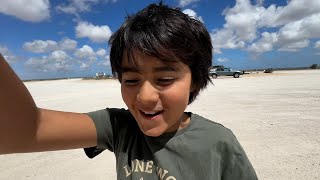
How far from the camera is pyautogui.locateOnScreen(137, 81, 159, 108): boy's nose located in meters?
1.39

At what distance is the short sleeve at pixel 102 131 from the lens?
1562 mm

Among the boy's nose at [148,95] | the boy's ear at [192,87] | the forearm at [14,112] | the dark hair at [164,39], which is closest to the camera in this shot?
the forearm at [14,112]

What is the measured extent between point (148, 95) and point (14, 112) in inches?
22.4

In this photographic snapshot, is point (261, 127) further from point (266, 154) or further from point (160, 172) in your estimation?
point (160, 172)

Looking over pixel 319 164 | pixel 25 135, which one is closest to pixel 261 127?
pixel 319 164

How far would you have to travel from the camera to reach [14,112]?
3.68 ft

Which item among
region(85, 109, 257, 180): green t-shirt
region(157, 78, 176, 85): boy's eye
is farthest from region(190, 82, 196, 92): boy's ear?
region(157, 78, 176, 85): boy's eye

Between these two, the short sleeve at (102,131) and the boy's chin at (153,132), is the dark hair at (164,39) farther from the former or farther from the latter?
the boy's chin at (153,132)

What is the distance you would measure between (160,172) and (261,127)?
4352 millimetres

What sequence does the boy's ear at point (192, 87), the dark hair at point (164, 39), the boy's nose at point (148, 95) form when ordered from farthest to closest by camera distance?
the boy's ear at point (192, 87) → the dark hair at point (164, 39) → the boy's nose at point (148, 95)

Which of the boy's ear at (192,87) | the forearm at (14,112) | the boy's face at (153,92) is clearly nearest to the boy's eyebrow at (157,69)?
the boy's face at (153,92)

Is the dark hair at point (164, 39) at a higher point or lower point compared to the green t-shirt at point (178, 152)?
higher

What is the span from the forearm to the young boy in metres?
0.06

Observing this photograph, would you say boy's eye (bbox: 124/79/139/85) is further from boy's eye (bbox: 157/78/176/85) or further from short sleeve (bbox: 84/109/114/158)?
short sleeve (bbox: 84/109/114/158)
